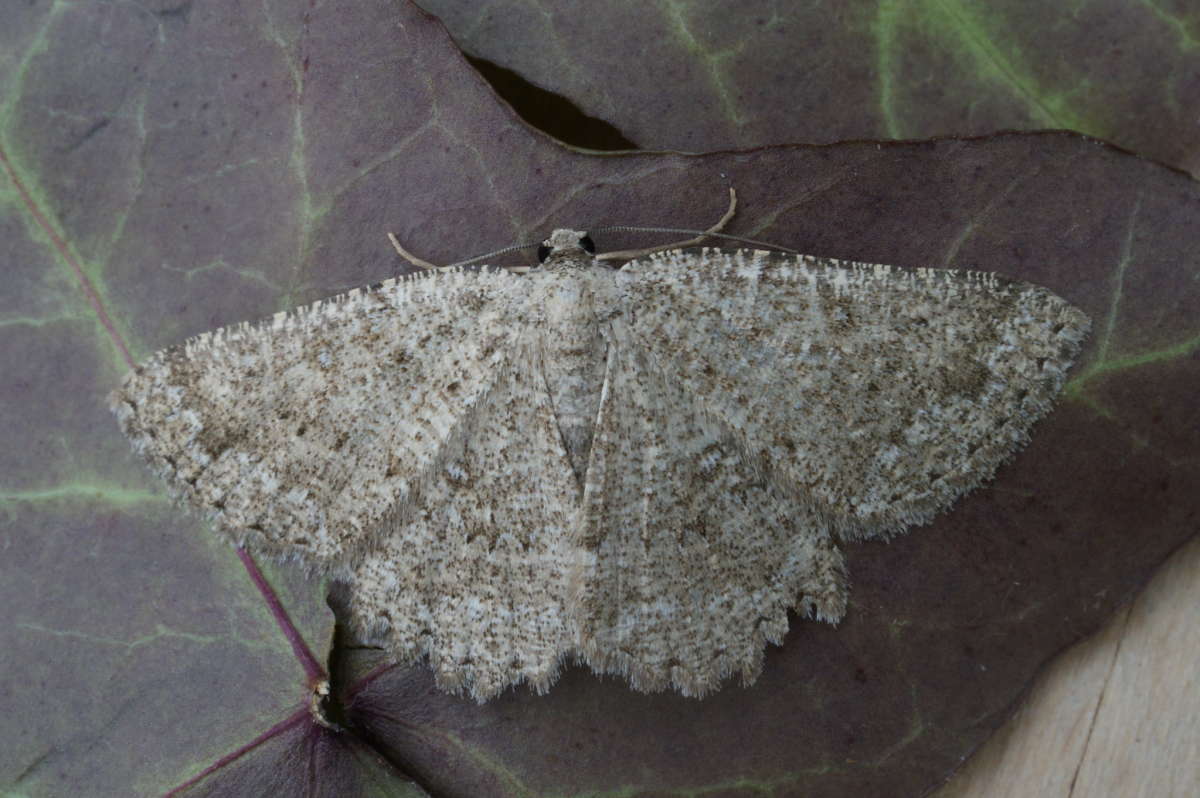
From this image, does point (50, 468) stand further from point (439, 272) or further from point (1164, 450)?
point (1164, 450)

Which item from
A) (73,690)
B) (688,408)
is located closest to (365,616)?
(73,690)

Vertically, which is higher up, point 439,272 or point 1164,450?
point 439,272

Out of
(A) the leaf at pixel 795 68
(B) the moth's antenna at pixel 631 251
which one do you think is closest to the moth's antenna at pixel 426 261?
(B) the moth's antenna at pixel 631 251

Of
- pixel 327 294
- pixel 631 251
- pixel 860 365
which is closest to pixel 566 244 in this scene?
pixel 631 251

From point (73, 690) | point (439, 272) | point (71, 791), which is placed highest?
point (439, 272)

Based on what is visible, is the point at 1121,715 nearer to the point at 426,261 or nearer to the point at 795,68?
the point at 795,68

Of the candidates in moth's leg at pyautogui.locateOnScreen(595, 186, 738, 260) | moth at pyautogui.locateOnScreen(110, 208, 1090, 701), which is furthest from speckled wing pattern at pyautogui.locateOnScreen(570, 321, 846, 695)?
moth's leg at pyautogui.locateOnScreen(595, 186, 738, 260)
